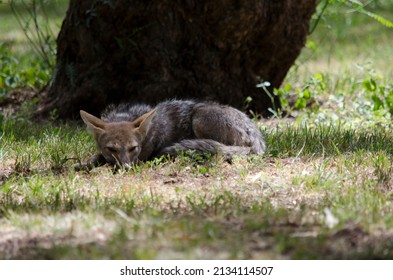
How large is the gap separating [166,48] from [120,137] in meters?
2.08

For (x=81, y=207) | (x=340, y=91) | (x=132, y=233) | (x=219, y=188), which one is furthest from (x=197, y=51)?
(x=132, y=233)

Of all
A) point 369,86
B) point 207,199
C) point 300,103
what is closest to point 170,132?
point 207,199

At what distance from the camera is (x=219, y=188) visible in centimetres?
517

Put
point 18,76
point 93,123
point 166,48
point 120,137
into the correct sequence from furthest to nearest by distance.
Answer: point 18,76, point 166,48, point 93,123, point 120,137

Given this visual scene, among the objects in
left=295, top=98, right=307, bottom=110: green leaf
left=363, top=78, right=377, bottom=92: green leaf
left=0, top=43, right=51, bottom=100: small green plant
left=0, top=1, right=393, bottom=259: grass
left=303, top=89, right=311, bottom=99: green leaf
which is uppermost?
left=0, top=43, right=51, bottom=100: small green plant

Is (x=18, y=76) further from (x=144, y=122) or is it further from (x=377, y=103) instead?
(x=377, y=103)

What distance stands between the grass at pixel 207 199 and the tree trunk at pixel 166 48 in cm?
67

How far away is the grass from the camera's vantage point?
3.83 metres

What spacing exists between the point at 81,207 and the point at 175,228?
31.9 inches

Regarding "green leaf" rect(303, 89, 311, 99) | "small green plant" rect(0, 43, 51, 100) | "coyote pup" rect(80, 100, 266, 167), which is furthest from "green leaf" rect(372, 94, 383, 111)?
"small green plant" rect(0, 43, 51, 100)

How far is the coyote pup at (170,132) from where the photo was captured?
19.8 feet

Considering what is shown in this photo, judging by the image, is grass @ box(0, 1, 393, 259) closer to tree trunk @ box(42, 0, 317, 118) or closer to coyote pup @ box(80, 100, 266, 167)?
coyote pup @ box(80, 100, 266, 167)

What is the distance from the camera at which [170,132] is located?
673 cm

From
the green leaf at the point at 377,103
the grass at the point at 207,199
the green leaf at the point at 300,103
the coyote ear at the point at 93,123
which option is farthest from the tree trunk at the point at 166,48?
the coyote ear at the point at 93,123
